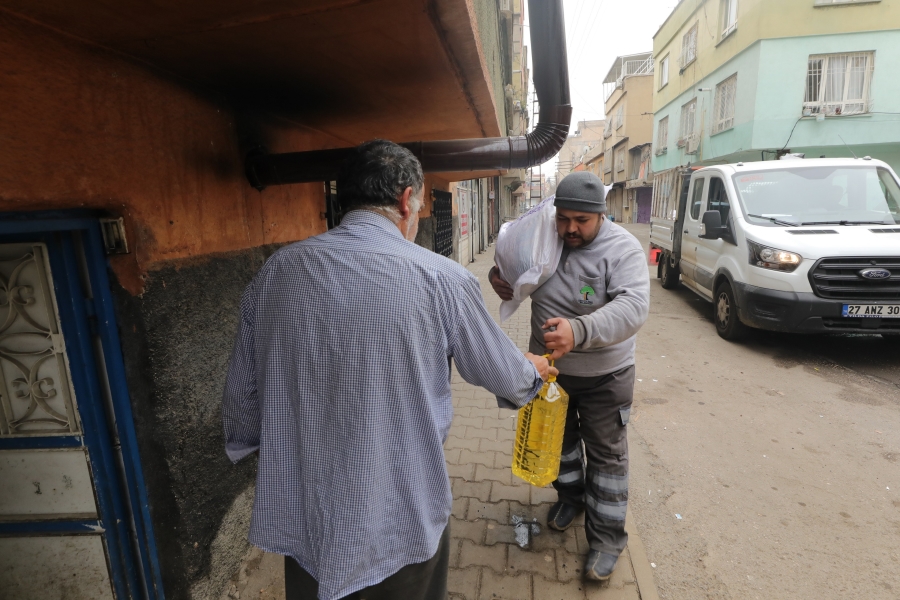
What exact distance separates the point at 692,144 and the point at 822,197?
50.5ft

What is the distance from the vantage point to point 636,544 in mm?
2533

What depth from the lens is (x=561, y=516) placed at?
262 centimetres

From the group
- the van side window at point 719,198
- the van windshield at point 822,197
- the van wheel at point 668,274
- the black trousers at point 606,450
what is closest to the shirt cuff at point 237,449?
the black trousers at point 606,450

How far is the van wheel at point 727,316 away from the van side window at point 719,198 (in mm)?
932

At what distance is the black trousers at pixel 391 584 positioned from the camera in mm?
1427

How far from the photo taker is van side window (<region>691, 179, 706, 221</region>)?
739 cm

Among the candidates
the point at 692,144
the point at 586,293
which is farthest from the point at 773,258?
the point at 692,144

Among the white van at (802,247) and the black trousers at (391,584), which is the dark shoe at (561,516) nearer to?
the black trousers at (391,584)

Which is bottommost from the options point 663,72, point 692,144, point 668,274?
point 668,274

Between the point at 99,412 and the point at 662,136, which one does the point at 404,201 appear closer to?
the point at 99,412

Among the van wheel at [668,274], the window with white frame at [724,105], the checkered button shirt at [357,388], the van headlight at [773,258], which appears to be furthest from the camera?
the window with white frame at [724,105]

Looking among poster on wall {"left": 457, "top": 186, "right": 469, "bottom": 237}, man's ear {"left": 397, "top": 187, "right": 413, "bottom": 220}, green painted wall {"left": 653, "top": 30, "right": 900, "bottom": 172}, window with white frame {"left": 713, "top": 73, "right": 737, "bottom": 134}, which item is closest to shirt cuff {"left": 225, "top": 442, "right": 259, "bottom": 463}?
man's ear {"left": 397, "top": 187, "right": 413, "bottom": 220}

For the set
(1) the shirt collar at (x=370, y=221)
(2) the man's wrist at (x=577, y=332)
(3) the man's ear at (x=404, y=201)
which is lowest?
(2) the man's wrist at (x=577, y=332)

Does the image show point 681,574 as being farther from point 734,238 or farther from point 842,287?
point 734,238
